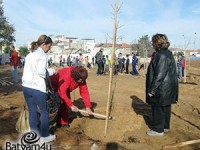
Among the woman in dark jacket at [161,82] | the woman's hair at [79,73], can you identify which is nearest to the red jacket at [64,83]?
the woman's hair at [79,73]

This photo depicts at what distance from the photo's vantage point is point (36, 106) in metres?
4.35

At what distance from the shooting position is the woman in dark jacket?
4.72 metres

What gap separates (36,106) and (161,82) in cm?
223

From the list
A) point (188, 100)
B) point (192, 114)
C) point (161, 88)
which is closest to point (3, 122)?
point (161, 88)

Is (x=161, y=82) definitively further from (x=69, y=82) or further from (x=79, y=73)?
(x=69, y=82)

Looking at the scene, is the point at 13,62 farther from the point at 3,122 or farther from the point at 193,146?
the point at 193,146

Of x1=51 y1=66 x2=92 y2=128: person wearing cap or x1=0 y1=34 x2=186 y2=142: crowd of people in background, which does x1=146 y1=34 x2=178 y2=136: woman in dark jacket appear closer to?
x1=0 y1=34 x2=186 y2=142: crowd of people in background

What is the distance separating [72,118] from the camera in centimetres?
625

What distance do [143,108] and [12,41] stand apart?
3761 centimetres

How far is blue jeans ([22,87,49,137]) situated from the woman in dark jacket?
6.31 feet

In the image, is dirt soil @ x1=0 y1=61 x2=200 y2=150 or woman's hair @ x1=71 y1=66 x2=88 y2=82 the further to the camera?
woman's hair @ x1=71 y1=66 x2=88 y2=82

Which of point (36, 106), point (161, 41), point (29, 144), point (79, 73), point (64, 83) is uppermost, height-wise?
point (161, 41)

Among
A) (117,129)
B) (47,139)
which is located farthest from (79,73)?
(117,129)

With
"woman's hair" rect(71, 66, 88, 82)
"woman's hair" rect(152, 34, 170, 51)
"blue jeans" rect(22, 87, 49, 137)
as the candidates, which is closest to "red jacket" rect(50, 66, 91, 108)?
"woman's hair" rect(71, 66, 88, 82)
